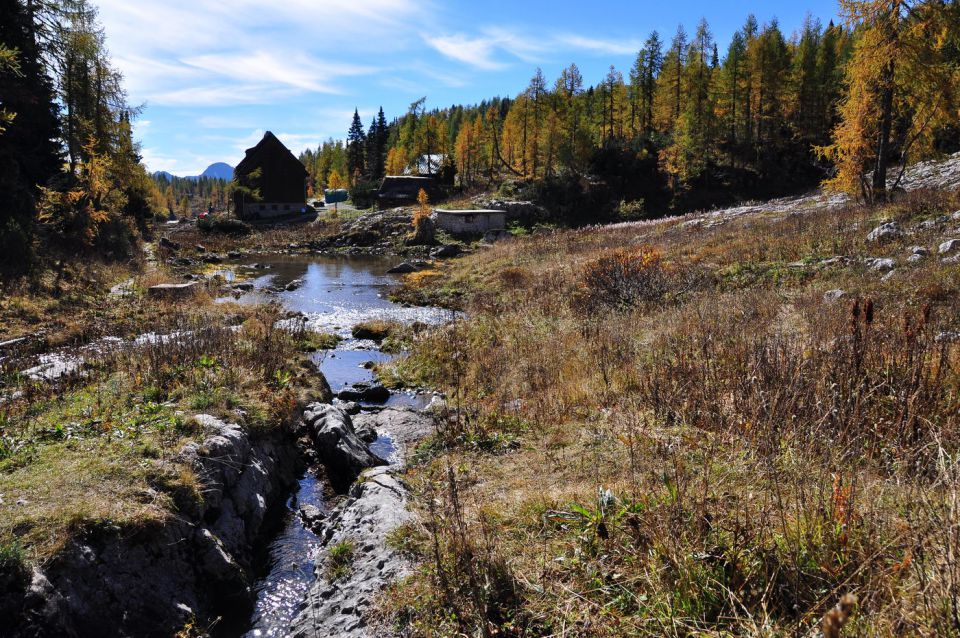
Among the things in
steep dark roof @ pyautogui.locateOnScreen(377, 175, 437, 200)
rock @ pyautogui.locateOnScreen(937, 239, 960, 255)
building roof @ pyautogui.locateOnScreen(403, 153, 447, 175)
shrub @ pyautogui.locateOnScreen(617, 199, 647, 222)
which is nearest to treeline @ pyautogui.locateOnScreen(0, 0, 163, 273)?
rock @ pyautogui.locateOnScreen(937, 239, 960, 255)

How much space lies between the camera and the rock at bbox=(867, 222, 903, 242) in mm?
15984

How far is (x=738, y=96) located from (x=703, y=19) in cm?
1975

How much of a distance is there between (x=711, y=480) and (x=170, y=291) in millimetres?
22684

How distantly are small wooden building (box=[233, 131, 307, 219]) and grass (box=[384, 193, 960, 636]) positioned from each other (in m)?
64.0

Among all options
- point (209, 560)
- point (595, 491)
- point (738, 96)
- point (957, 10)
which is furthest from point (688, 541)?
point (738, 96)

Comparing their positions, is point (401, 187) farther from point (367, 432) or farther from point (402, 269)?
point (367, 432)

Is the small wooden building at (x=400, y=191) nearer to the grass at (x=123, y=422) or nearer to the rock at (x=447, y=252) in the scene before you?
the rock at (x=447, y=252)

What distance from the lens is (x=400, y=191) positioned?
225 feet

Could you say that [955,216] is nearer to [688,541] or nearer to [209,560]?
[688,541]

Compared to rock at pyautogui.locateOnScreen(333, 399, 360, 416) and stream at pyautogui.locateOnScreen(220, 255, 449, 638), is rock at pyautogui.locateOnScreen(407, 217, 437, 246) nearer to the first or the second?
stream at pyautogui.locateOnScreen(220, 255, 449, 638)

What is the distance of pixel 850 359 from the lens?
18.0 feet

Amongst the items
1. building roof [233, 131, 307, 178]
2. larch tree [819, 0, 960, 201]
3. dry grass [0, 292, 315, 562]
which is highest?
building roof [233, 131, 307, 178]

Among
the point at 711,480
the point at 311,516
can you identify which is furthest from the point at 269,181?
the point at 711,480

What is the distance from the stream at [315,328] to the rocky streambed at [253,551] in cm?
3
